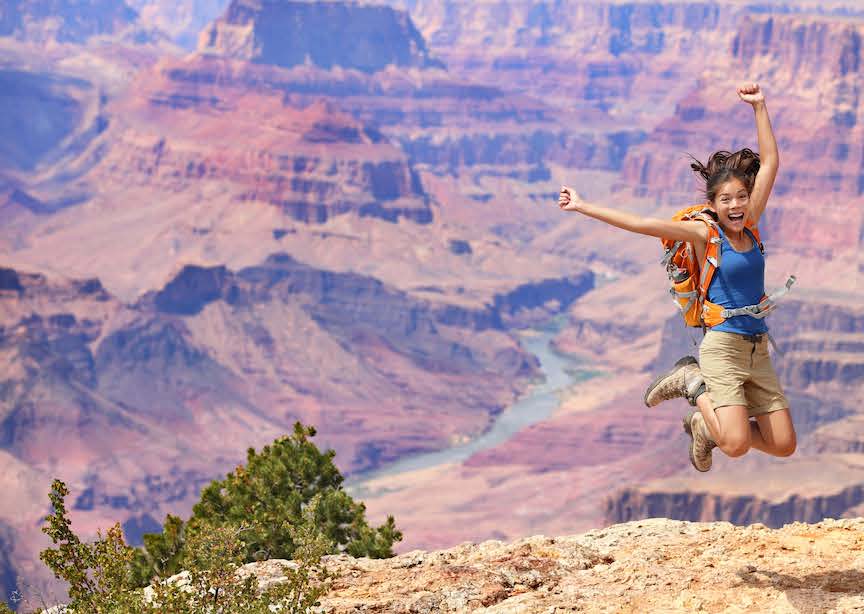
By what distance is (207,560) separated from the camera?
15.5 meters

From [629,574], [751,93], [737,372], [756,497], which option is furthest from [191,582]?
[756,497]

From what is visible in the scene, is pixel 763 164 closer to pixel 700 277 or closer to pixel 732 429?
pixel 700 277

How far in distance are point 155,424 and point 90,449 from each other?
15427 millimetres

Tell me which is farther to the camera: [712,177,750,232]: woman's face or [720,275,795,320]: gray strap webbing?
[712,177,750,232]: woman's face

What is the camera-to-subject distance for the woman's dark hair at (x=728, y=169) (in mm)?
15281

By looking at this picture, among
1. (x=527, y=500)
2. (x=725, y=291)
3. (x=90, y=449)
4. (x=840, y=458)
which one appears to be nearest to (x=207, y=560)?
(x=725, y=291)

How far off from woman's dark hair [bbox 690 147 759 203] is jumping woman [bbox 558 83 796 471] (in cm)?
1

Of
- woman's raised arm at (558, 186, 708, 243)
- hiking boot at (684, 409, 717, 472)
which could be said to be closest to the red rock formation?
hiking boot at (684, 409, 717, 472)

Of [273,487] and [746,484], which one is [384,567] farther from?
[746,484]

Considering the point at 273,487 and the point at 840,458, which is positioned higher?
the point at 273,487

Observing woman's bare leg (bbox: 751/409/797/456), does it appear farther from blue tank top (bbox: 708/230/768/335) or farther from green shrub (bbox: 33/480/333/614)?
green shrub (bbox: 33/480/333/614)

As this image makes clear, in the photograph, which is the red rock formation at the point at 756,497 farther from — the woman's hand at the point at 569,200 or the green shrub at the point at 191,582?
the woman's hand at the point at 569,200

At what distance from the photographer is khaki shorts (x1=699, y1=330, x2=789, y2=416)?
14.8 meters

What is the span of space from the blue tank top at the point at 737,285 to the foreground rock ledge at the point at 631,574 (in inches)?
106
